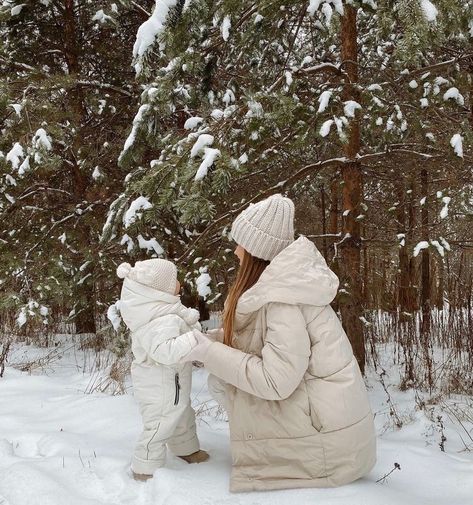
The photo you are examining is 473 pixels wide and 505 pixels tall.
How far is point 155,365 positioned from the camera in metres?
2.78

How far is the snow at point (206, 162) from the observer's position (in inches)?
133

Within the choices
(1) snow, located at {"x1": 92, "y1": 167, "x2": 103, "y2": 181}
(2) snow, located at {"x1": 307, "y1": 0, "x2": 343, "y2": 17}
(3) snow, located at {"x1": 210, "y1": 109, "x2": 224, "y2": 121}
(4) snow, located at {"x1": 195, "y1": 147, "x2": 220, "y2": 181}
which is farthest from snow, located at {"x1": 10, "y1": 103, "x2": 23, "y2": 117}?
(2) snow, located at {"x1": 307, "y1": 0, "x2": 343, "y2": 17}

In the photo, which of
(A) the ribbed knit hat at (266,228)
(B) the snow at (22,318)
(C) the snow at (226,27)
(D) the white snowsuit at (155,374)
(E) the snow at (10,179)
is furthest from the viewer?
(E) the snow at (10,179)

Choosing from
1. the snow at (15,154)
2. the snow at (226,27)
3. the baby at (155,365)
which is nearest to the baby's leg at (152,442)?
the baby at (155,365)

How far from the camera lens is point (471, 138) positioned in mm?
4605

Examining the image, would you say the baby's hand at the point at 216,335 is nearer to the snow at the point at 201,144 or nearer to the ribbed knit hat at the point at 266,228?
the ribbed knit hat at the point at 266,228

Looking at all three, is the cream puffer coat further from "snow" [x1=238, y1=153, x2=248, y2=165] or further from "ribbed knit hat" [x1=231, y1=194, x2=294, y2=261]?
"snow" [x1=238, y1=153, x2=248, y2=165]

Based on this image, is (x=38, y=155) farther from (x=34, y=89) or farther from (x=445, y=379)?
(x=445, y=379)

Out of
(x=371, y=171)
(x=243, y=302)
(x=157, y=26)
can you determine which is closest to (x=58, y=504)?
(x=243, y=302)

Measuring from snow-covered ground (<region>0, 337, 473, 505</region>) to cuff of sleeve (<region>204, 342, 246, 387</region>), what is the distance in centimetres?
62

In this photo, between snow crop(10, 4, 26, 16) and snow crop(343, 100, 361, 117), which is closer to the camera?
snow crop(343, 100, 361, 117)

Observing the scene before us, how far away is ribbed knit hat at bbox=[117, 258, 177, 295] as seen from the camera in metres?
2.75

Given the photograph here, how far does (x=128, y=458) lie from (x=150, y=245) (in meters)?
3.31

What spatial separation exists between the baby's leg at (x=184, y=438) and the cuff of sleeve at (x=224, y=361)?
554mm
